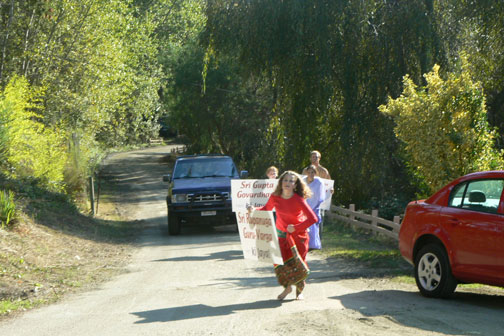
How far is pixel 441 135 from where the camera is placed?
12.0 meters

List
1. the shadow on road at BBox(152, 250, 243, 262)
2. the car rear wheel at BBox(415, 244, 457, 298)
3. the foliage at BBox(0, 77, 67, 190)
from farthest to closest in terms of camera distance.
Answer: the foliage at BBox(0, 77, 67, 190) < the shadow on road at BBox(152, 250, 243, 262) < the car rear wheel at BBox(415, 244, 457, 298)

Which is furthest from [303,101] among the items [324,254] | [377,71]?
[324,254]

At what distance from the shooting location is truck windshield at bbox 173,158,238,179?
63.6 feet

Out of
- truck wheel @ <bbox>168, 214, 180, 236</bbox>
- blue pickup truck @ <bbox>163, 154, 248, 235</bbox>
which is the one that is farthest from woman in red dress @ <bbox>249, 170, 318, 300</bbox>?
truck wheel @ <bbox>168, 214, 180, 236</bbox>

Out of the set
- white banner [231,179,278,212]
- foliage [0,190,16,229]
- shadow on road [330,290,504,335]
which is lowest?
shadow on road [330,290,504,335]

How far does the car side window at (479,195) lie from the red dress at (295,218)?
1954 millimetres

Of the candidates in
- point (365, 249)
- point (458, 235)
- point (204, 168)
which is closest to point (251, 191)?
point (458, 235)

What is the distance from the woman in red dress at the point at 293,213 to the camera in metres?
8.78

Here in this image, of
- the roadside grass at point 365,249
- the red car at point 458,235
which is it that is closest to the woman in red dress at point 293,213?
the red car at point 458,235

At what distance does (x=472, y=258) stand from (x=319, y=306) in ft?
6.57

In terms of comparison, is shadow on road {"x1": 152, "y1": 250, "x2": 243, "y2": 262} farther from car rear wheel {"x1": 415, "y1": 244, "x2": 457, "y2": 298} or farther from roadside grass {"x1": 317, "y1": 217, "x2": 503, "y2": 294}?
car rear wheel {"x1": 415, "y1": 244, "x2": 457, "y2": 298}

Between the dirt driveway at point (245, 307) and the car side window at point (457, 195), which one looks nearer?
the dirt driveway at point (245, 307)

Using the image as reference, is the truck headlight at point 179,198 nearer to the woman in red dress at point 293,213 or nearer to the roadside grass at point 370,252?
the roadside grass at point 370,252

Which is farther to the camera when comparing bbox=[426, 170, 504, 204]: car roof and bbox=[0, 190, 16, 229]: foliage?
bbox=[0, 190, 16, 229]: foliage
